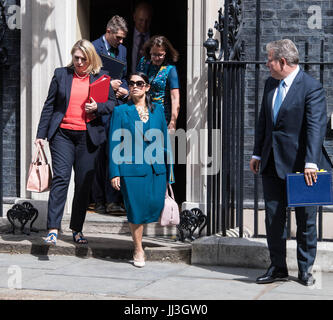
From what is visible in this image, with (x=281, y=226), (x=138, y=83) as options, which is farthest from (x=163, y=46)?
(x=281, y=226)

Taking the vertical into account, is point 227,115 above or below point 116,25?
below

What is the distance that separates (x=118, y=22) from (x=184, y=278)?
303 centimetres

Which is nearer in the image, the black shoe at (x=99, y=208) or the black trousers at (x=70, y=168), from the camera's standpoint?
the black trousers at (x=70, y=168)

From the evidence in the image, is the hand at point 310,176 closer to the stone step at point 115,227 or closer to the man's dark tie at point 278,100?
the man's dark tie at point 278,100

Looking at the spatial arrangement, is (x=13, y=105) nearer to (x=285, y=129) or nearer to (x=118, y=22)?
(x=118, y=22)

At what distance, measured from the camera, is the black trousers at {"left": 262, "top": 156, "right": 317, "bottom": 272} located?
6.80 m

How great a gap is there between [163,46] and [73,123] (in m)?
1.31

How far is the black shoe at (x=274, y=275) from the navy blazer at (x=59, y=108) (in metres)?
2.19

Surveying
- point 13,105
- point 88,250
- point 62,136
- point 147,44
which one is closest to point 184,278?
point 88,250

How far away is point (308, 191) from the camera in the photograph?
659cm

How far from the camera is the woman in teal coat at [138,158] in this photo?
7566 mm

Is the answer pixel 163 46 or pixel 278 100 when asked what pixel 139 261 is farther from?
pixel 163 46

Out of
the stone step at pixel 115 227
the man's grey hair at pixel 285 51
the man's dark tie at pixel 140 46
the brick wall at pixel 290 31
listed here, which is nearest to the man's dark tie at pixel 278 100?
the man's grey hair at pixel 285 51

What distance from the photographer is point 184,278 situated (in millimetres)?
7168
